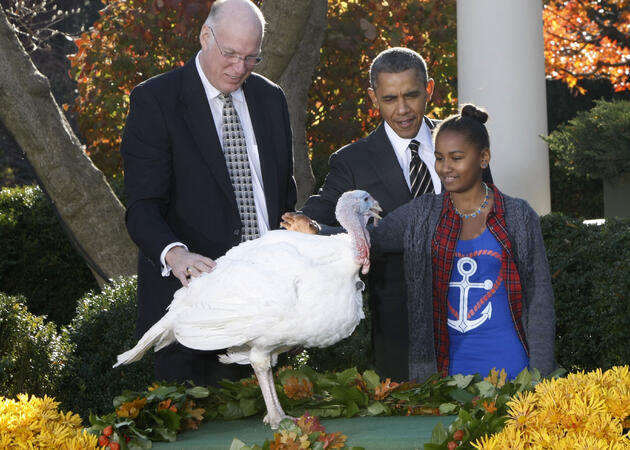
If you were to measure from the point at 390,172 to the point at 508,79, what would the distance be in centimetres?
306

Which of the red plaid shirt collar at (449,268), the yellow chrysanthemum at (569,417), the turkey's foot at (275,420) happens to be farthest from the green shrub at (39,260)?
the yellow chrysanthemum at (569,417)

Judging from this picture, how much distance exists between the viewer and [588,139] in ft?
29.0

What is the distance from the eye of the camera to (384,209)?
13.0 ft

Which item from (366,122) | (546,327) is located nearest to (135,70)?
(366,122)

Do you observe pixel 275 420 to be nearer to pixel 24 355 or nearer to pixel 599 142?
pixel 24 355

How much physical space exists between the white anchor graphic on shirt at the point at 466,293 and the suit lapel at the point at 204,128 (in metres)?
0.90

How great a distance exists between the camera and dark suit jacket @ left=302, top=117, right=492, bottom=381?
3.86 metres

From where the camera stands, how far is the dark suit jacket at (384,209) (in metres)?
3.86

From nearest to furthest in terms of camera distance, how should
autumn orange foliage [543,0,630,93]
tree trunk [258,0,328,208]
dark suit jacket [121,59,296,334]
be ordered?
dark suit jacket [121,59,296,334] → tree trunk [258,0,328,208] → autumn orange foliage [543,0,630,93]

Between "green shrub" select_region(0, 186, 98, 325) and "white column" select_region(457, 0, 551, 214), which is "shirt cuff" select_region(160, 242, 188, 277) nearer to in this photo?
"white column" select_region(457, 0, 551, 214)

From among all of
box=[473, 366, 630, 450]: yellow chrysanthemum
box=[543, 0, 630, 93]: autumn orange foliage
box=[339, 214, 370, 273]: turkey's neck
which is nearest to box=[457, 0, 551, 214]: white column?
box=[339, 214, 370, 273]: turkey's neck

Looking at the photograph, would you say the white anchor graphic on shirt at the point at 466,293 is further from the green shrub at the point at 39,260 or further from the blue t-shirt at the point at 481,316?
Answer: the green shrub at the point at 39,260

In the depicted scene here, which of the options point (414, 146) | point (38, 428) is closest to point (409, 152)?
point (414, 146)

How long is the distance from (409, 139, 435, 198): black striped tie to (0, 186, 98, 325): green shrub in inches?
232
